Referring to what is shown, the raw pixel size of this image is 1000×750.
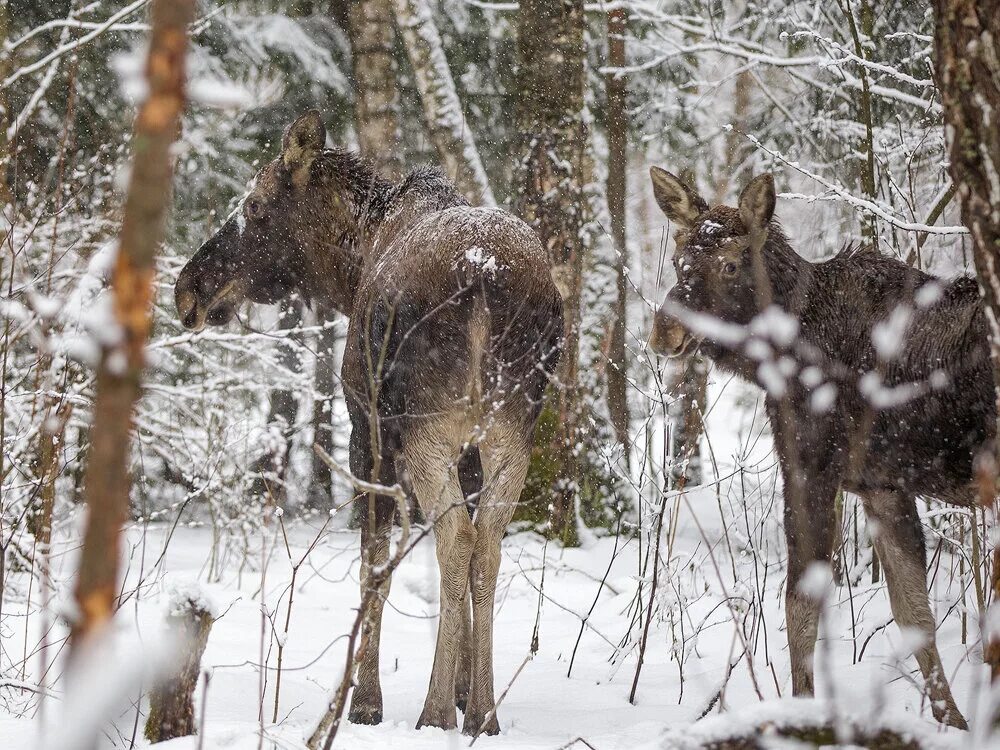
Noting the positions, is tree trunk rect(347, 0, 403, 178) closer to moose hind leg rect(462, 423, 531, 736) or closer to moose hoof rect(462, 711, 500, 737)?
moose hind leg rect(462, 423, 531, 736)

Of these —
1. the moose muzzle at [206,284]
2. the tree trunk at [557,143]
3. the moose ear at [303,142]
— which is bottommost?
the moose muzzle at [206,284]

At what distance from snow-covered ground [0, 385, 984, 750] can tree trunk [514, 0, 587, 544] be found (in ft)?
5.98

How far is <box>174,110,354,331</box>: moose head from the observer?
17.1 ft

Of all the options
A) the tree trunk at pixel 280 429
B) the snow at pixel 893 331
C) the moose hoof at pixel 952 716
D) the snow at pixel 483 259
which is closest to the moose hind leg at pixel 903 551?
the moose hoof at pixel 952 716

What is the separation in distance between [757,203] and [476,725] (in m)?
2.52

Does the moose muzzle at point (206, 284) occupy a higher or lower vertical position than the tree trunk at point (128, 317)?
higher

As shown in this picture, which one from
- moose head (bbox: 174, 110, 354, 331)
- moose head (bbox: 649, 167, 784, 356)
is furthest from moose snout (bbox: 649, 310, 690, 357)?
moose head (bbox: 174, 110, 354, 331)

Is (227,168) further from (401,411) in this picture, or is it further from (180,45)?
(180,45)

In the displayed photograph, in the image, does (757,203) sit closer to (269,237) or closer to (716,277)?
(716,277)

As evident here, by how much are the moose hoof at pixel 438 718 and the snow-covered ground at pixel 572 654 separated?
0.14 meters

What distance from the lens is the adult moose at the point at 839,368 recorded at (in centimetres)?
365

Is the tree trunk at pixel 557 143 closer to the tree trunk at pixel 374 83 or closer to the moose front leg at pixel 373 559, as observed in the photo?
the tree trunk at pixel 374 83

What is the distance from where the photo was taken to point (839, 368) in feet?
13.1

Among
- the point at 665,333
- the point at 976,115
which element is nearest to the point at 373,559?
the point at 665,333
